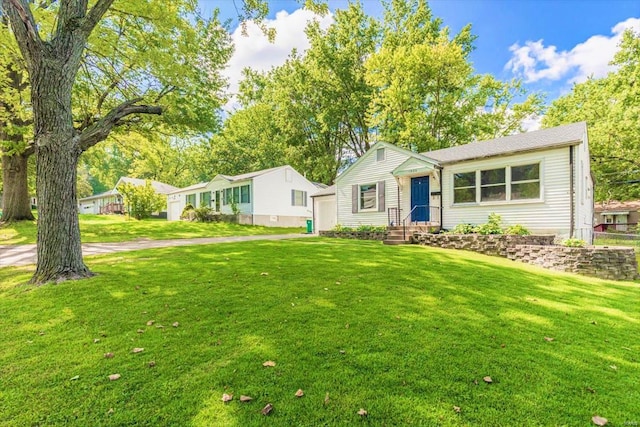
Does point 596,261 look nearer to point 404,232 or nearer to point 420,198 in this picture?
point 404,232

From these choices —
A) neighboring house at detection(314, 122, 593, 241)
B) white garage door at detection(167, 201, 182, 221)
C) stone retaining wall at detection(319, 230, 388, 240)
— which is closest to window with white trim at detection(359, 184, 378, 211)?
neighboring house at detection(314, 122, 593, 241)

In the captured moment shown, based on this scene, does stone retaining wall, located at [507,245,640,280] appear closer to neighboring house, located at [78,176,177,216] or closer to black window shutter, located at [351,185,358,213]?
black window shutter, located at [351,185,358,213]

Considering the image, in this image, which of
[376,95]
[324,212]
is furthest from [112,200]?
[376,95]

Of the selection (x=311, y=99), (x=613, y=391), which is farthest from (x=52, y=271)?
(x=311, y=99)

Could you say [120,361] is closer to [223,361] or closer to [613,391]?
[223,361]

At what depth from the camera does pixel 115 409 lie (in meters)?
2.30

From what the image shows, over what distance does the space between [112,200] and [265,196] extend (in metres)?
30.7

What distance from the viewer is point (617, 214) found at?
32094 mm

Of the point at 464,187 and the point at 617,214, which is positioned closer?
the point at 464,187

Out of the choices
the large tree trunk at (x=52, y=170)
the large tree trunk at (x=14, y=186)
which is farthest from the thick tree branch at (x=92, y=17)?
the large tree trunk at (x=14, y=186)

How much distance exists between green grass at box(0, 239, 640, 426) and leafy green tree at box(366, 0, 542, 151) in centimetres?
2133

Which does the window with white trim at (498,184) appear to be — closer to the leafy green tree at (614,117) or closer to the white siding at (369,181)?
the white siding at (369,181)

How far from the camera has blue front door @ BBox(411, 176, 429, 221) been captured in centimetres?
1404

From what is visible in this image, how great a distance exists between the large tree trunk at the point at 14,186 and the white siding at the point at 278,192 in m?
13.1
